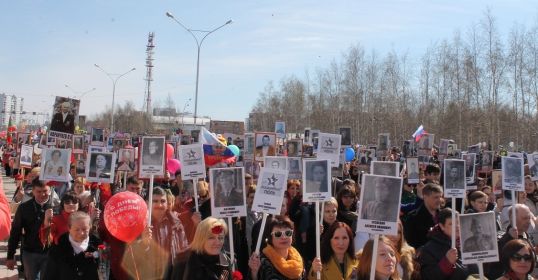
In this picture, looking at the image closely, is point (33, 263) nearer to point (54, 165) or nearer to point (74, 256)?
point (74, 256)

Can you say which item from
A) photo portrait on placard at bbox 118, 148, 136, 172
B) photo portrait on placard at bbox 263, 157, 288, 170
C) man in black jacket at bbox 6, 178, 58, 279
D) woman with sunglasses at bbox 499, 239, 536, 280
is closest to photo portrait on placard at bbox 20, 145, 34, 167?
photo portrait on placard at bbox 118, 148, 136, 172

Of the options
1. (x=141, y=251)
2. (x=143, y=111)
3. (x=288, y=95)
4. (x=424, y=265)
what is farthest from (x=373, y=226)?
(x=143, y=111)

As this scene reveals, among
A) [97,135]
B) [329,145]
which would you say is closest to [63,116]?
[329,145]

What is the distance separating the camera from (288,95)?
66375 millimetres

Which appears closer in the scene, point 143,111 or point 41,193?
point 41,193

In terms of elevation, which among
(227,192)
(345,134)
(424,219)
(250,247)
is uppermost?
(345,134)

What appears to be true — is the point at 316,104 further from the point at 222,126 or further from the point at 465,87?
the point at 465,87

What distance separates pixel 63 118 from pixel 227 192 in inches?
217

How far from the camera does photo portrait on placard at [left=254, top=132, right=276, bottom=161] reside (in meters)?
14.2

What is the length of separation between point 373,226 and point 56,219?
131 inches

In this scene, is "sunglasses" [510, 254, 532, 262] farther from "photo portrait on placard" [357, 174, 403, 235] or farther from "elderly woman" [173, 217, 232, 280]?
"elderly woman" [173, 217, 232, 280]

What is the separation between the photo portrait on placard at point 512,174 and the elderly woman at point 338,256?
3.19 metres

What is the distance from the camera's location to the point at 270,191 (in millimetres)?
5867

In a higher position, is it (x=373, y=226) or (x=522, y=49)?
(x=522, y=49)
